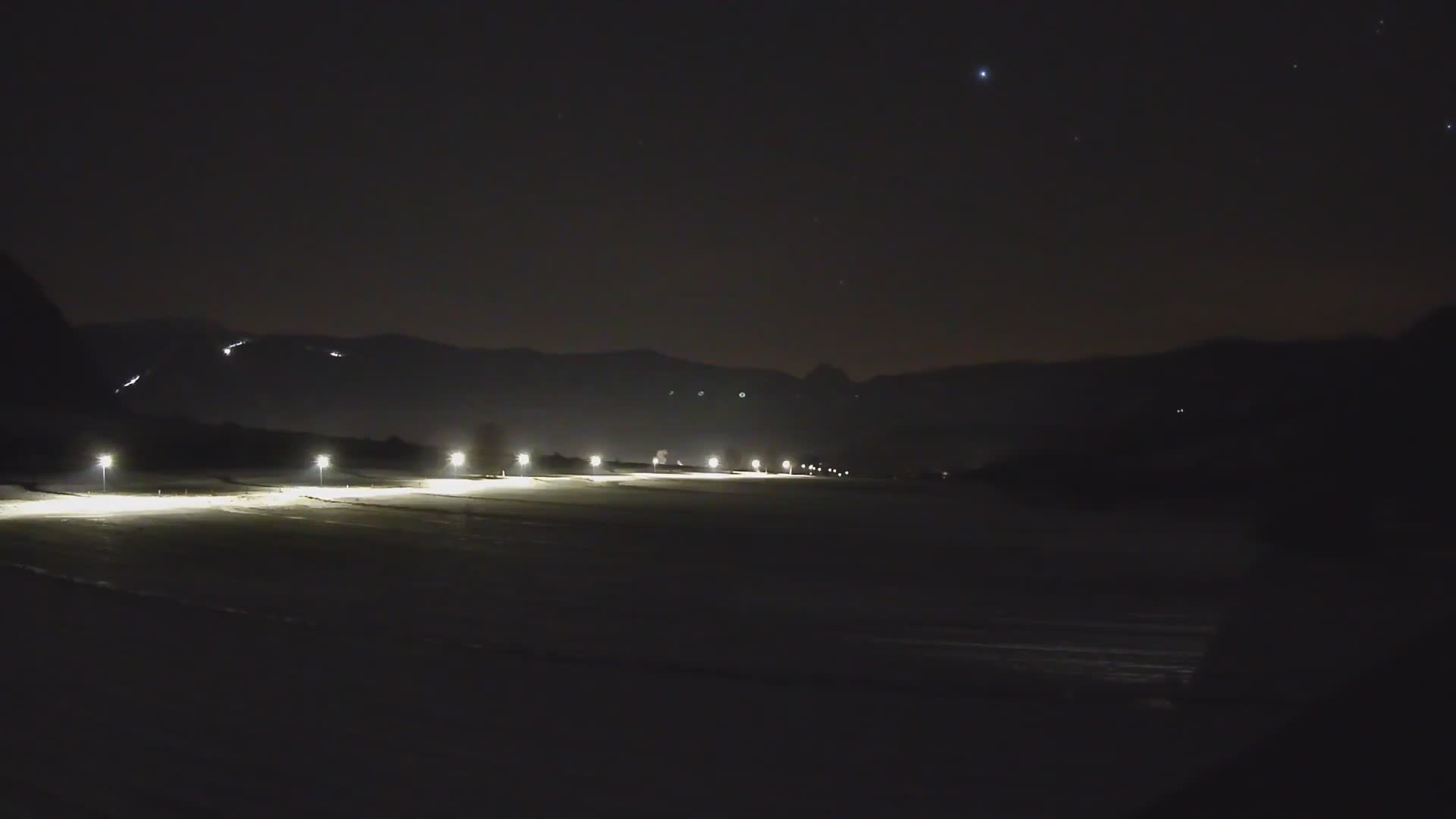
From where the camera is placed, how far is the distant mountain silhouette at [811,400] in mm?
36219

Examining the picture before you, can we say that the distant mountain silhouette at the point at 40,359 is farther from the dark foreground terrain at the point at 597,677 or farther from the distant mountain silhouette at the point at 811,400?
the dark foreground terrain at the point at 597,677

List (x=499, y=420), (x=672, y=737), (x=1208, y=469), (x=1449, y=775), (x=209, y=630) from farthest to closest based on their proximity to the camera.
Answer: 1. (x=499, y=420)
2. (x=1208, y=469)
3. (x=209, y=630)
4. (x=672, y=737)
5. (x=1449, y=775)

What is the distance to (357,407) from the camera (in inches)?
5261

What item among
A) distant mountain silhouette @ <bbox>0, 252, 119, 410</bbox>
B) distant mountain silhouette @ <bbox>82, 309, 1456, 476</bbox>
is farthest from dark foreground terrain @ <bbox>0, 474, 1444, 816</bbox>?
distant mountain silhouette @ <bbox>0, 252, 119, 410</bbox>

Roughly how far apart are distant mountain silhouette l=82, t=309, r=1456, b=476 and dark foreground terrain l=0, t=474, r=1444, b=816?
471 inches

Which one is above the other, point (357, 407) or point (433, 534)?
point (357, 407)

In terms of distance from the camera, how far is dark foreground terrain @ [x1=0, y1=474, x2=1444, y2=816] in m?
5.61

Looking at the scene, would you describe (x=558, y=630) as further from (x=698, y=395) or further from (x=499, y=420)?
(x=698, y=395)

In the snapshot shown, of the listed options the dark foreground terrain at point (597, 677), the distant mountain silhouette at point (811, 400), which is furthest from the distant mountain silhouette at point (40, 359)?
the dark foreground terrain at point (597, 677)

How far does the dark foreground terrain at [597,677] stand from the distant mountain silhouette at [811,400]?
11965 millimetres

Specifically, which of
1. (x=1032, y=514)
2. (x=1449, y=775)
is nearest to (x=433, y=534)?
(x=1032, y=514)

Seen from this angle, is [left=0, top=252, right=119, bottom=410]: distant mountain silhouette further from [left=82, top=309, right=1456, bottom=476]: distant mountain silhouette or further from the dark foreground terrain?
the dark foreground terrain

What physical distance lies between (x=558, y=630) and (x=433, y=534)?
8.35 metres

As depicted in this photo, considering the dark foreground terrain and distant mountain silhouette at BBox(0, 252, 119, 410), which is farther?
distant mountain silhouette at BBox(0, 252, 119, 410)
